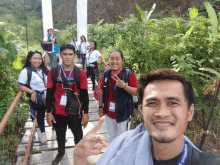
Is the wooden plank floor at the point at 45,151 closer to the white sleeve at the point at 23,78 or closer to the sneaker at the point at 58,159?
the sneaker at the point at 58,159

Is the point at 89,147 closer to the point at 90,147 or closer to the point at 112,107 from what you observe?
the point at 90,147

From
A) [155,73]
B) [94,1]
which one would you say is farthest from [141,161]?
[94,1]

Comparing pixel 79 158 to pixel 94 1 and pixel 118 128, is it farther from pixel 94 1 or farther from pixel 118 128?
pixel 94 1

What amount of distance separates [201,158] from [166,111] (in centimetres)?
29

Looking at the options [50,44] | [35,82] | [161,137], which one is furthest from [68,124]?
[50,44]

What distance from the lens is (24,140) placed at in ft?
11.1

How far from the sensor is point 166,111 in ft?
3.15

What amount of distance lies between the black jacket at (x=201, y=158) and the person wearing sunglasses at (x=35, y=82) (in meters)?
2.46

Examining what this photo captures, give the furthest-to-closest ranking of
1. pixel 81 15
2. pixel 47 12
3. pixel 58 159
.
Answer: pixel 47 12
pixel 81 15
pixel 58 159

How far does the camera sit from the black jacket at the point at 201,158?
0.91 meters

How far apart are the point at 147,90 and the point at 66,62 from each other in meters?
1.57

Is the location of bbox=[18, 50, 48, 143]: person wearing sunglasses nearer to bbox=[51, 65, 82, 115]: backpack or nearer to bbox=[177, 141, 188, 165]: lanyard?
bbox=[51, 65, 82, 115]: backpack

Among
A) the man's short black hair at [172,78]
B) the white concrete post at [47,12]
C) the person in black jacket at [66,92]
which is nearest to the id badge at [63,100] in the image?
the person in black jacket at [66,92]

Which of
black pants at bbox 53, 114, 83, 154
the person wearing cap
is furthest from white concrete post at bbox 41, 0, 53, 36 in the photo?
black pants at bbox 53, 114, 83, 154
